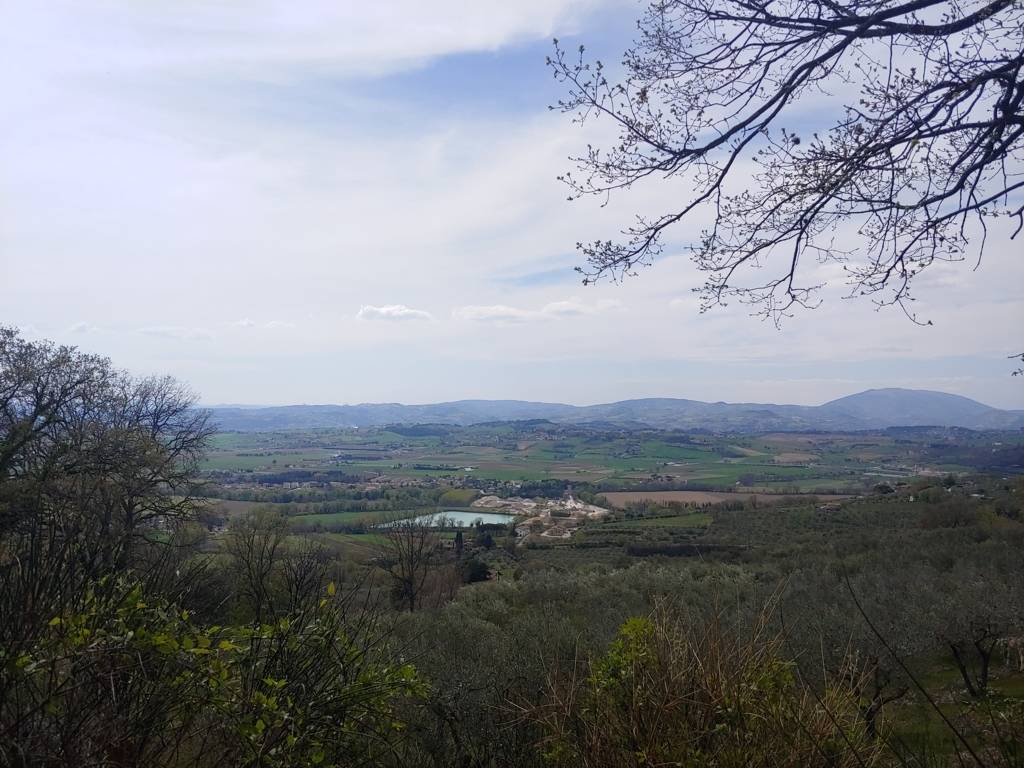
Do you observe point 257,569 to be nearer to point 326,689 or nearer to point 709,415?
point 326,689

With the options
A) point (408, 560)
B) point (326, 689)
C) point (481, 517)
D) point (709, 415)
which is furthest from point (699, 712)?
point (709, 415)

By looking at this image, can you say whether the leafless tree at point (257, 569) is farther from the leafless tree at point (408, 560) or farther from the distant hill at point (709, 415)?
the distant hill at point (709, 415)

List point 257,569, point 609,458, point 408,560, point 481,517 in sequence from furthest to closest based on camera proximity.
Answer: point 609,458 < point 481,517 < point 408,560 < point 257,569

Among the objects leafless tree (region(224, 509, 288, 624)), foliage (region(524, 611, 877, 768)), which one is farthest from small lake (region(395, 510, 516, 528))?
foliage (region(524, 611, 877, 768))

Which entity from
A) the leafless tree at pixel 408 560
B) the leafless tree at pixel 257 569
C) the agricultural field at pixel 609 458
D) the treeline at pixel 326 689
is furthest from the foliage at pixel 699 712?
the agricultural field at pixel 609 458

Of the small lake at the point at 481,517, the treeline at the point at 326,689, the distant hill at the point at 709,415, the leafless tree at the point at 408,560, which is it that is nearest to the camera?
the treeline at the point at 326,689

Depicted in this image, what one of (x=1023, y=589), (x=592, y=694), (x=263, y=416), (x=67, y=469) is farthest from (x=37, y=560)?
(x=263, y=416)

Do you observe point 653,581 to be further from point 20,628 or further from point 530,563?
point 20,628

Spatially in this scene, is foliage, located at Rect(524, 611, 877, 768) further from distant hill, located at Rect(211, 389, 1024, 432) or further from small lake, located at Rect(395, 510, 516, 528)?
distant hill, located at Rect(211, 389, 1024, 432)
